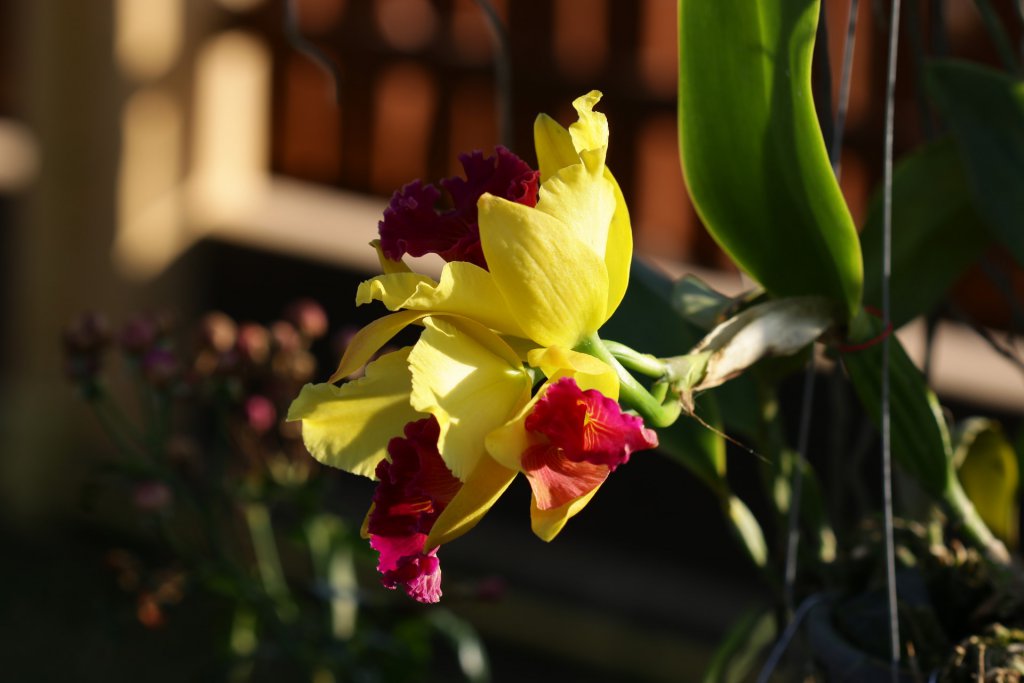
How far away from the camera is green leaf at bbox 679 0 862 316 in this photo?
61 centimetres

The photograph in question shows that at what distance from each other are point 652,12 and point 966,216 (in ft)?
7.08

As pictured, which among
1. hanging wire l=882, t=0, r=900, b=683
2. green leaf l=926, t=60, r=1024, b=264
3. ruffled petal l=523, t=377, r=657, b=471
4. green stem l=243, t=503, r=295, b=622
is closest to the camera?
ruffled petal l=523, t=377, r=657, b=471

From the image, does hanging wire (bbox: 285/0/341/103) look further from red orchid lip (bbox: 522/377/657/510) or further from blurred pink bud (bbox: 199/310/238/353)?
blurred pink bud (bbox: 199/310/238/353)

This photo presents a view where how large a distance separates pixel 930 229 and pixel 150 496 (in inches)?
30.4

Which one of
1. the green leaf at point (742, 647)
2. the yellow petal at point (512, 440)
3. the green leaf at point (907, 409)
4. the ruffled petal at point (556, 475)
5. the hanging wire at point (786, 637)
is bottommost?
the green leaf at point (742, 647)

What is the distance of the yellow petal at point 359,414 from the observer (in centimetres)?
51

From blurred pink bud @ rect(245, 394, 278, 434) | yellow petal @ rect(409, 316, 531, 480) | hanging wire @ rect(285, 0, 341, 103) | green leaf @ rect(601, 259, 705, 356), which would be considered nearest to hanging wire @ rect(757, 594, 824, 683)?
green leaf @ rect(601, 259, 705, 356)

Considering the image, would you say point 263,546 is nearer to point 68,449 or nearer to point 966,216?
point 966,216

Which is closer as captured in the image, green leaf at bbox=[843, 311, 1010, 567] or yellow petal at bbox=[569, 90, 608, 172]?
yellow petal at bbox=[569, 90, 608, 172]

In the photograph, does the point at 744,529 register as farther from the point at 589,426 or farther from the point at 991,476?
the point at 589,426

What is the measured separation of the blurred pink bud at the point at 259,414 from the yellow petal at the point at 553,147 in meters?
0.73

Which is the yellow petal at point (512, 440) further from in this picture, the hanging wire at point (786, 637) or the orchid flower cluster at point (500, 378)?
the hanging wire at point (786, 637)

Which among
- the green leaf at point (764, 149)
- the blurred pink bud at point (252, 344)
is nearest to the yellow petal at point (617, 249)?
the green leaf at point (764, 149)

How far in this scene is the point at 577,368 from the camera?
468mm
